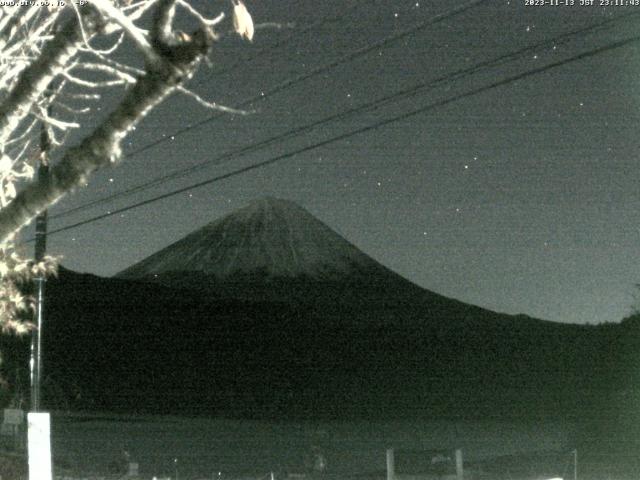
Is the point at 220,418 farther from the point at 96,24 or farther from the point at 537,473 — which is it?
the point at 96,24

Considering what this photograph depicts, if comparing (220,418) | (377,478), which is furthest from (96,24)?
(220,418)

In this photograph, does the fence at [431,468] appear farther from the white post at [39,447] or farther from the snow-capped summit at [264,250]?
the snow-capped summit at [264,250]

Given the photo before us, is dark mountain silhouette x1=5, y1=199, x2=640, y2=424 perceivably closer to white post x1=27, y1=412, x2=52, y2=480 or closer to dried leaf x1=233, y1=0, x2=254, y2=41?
white post x1=27, y1=412, x2=52, y2=480

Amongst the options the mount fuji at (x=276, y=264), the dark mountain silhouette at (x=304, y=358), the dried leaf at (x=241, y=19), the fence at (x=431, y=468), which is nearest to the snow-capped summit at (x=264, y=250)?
the mount fuji at (x=276, y=264)

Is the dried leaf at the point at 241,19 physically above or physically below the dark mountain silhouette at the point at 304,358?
below

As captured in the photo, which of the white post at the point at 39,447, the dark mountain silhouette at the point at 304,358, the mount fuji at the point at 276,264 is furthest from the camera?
the mount fuji at the point at 276,264

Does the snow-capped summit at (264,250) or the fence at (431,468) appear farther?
the snow-capped summit at (264,250)

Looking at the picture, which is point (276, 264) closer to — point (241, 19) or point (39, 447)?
point (39, 447)
